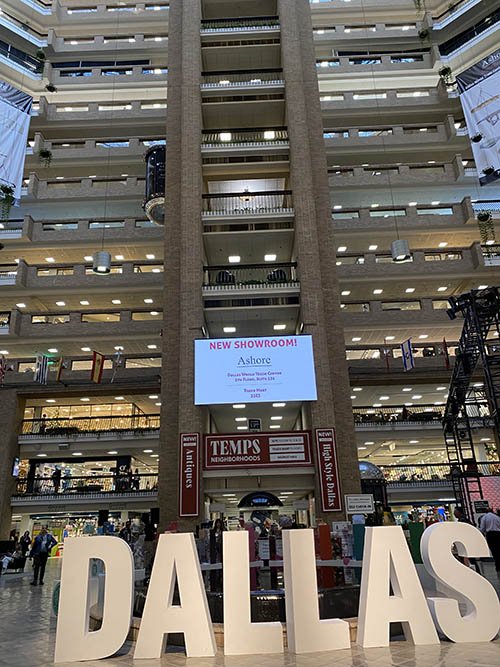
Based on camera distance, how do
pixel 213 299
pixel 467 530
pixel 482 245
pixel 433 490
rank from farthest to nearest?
pixel 482 245
pixel 433 490
pixel 213 299
pixel 467 530

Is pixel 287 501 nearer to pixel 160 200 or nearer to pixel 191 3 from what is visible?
pixel 160 200

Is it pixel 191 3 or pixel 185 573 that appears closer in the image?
pixel 185 573

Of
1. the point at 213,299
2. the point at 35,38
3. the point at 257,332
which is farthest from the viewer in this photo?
the point at 35,38

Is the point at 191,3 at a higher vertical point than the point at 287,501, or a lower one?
higher

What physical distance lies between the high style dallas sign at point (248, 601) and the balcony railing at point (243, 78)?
72.6 ft

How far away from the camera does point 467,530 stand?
574 centimetres

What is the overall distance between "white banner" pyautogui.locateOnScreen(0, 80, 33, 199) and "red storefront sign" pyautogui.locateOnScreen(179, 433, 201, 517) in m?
15.0

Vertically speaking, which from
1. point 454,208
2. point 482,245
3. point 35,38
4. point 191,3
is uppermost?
point 35,38

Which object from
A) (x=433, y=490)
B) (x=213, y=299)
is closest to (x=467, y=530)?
(x=213, y=299)

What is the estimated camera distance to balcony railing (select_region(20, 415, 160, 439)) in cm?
2519

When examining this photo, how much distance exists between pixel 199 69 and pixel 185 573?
906 inches

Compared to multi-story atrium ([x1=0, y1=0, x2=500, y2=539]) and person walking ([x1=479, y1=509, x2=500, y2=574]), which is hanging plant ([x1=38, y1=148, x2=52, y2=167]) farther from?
person walking ([x1=479, y1=509, x2=500, y2=574])

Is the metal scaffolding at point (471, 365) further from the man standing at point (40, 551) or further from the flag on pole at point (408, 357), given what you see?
the man standing at point (40, 551)

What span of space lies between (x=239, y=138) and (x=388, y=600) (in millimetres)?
22339
